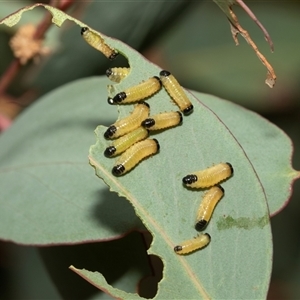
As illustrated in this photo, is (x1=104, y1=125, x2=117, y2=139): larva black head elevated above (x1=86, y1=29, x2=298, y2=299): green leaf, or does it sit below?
above

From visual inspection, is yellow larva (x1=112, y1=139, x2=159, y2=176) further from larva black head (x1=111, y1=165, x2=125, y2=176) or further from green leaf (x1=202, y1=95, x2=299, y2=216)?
green leaf (x1=202, y1=95, x2=299, y2=216)

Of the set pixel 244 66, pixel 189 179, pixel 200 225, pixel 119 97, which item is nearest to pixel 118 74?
pixel 119 97

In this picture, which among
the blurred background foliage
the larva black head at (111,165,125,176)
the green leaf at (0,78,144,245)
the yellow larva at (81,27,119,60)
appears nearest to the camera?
the larva black head at (111,165,125,176)

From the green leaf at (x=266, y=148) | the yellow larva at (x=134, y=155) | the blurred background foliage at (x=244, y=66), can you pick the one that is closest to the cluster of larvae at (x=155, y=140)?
the yellow larva at (x=134, y=155)

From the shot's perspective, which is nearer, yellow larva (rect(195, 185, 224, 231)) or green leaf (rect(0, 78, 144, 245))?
yellow larva (rect(195, 185, 224, 231))

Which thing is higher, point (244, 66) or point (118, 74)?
point (118, 74)

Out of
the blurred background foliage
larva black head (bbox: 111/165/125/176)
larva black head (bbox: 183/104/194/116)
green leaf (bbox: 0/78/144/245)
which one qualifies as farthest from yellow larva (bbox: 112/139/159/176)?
the blurred background foliage

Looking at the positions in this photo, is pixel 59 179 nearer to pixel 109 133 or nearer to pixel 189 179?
pixel 109 133
